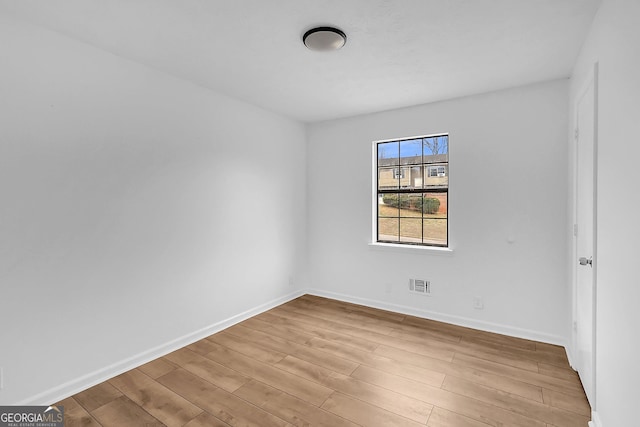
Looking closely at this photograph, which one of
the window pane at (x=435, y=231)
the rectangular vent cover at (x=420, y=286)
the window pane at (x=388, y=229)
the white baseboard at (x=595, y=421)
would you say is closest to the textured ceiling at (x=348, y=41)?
the window pane at (x=435, y=231)

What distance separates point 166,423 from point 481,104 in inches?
154

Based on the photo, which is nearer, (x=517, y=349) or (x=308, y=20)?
(x=308, y=20)

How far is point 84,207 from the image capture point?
226cm

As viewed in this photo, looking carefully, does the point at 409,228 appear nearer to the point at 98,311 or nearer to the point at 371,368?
the point at 371,368

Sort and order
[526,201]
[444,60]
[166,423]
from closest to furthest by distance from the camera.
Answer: [166,423] < [444,60] < [526,201]

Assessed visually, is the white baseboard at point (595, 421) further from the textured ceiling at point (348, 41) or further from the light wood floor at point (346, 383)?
the textured ceiling at point (348, 41)

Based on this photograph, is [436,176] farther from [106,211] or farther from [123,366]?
[123,366]

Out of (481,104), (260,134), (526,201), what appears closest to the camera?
(526,201)

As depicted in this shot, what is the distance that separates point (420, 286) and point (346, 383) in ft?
5.69

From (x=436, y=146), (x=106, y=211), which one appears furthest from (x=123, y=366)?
(x=436, y=146)

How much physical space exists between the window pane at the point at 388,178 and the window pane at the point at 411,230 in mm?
A: 466

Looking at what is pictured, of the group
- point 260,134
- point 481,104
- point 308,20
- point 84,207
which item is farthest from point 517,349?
point 84,207

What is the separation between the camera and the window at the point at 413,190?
3627 millimetres

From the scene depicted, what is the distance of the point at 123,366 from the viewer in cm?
248
